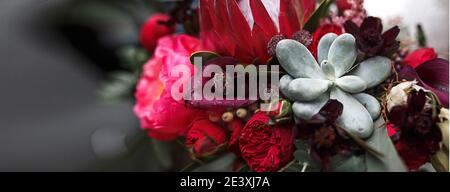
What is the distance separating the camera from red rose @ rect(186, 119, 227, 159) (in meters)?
0.47

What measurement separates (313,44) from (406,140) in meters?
0.13

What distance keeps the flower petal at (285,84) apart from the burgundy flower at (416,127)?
0.09m

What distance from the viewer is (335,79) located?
0.41 meters

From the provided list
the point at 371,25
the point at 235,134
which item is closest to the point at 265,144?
the point at 235,134

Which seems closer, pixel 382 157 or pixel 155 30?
pixel 382 157

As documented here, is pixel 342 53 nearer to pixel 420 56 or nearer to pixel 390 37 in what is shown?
pixel 390 37

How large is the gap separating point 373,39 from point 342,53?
0.03m

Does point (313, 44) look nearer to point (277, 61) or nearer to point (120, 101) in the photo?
point (277, 61)

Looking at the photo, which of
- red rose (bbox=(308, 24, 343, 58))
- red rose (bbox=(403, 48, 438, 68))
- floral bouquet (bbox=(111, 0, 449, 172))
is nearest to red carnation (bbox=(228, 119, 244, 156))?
floral bouquet (bbox=(111, 0, 449, 172))

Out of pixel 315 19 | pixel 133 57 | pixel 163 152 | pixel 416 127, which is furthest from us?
pixel 133 57

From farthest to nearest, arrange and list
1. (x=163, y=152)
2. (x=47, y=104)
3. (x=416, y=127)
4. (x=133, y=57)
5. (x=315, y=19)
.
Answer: (x=47, y=104) → (x=133, y=57) → (x=163, y=152) → (x=315, y=19) → (x=416, y=127)

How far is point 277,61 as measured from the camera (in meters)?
0.43

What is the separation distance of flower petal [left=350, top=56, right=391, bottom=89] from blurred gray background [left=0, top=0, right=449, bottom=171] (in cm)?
49

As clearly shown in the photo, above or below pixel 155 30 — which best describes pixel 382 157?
below
